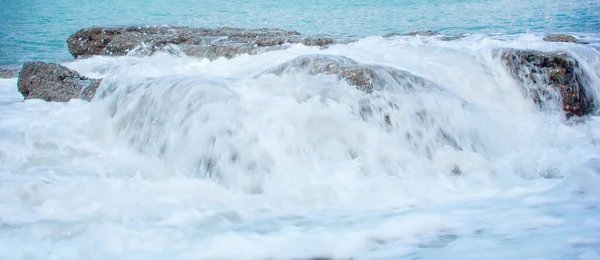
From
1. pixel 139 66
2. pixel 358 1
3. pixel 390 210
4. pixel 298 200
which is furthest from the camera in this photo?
pixel 358 1

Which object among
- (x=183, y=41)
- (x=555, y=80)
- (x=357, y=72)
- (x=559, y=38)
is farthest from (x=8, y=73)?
(x=559, y=38)

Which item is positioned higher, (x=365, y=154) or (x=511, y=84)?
(x=511, y=84)

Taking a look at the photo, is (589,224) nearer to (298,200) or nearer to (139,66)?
(298,200)

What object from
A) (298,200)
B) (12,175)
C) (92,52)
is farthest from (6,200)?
(92,52)

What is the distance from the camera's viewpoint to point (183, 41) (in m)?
8.79

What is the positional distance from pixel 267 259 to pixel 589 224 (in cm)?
175

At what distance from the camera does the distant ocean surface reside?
55.7 ft

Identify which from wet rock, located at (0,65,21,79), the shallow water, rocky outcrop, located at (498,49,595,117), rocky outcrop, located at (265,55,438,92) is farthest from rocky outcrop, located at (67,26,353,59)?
rocky outcrop, located at (498,49,595,117)

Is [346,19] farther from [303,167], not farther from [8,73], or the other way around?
[303,167]

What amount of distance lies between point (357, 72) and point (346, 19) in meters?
19.3

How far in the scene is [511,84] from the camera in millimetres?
5766

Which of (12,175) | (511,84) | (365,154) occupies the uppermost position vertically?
(511,84)

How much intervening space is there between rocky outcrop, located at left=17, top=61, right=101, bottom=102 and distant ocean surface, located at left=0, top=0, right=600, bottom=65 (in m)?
7.25

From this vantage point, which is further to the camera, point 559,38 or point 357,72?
point 559,38
